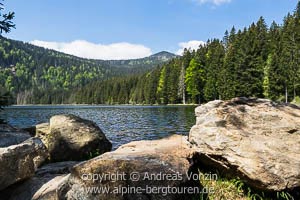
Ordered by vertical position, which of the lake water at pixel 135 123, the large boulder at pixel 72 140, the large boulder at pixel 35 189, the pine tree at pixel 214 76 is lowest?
the lake water at pixel 135 123

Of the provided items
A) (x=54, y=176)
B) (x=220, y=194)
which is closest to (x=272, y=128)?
(x=220, y=194)

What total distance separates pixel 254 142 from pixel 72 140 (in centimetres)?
644

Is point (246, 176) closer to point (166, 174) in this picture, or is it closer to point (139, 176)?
point (166, 174)

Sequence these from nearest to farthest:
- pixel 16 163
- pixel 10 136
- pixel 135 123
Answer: pixel 16 163, pixel 10 136, pixel 135 123

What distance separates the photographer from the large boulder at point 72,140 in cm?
957

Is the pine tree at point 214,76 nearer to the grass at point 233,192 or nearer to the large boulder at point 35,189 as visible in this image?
the grass at point 233,192

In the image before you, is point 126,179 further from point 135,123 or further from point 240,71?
point 240,71

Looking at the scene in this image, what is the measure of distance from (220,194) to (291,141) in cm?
189

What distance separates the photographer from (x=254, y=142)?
565 cm

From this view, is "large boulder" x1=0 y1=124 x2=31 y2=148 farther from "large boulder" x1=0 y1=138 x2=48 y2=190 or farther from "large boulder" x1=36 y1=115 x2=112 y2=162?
"large boulder" x1=36 y1=115 x2=112 y2=162

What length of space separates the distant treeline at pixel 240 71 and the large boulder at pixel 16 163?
5535 centimetres

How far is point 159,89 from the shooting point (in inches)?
4114

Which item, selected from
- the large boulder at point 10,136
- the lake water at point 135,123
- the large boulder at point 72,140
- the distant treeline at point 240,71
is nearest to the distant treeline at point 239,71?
the distant treeline at point 240,71

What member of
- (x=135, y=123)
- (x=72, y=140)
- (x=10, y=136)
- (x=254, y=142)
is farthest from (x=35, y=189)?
(x=135, y=123)
